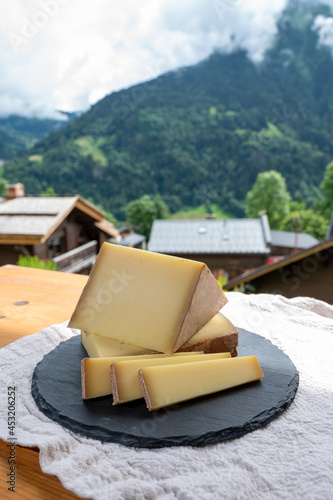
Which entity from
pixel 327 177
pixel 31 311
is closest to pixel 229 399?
pixel 31 311

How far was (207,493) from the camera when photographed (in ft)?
1.72

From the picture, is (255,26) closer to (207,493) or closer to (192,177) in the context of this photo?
(192,177)

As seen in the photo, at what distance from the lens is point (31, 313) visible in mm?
1352

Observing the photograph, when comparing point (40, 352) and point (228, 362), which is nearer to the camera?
point (228, 362)

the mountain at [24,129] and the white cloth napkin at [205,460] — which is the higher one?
the mountain at [24,129]

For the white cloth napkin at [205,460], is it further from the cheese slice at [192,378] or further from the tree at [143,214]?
the tree at [143,214]

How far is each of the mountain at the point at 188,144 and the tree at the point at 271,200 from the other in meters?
7.01

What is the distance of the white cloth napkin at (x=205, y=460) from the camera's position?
533 millimetres

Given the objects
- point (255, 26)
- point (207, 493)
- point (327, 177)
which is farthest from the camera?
point (255, 26)

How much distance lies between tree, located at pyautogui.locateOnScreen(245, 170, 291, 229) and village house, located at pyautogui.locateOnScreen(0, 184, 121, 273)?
2133 cm

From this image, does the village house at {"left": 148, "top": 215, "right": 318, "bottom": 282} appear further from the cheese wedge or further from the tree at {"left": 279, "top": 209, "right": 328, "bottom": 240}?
the cheese wedge

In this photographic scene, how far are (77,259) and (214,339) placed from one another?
25.9ft

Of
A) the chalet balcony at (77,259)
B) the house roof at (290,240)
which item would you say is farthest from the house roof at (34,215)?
the house roof at (290,240)

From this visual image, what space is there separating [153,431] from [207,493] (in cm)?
16
